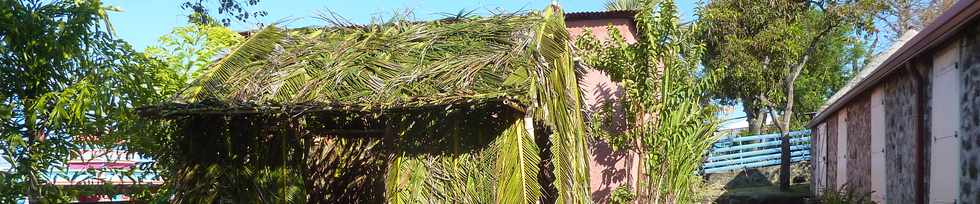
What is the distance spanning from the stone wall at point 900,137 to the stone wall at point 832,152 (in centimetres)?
581

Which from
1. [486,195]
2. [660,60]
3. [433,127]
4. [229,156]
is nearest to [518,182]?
[486,195]

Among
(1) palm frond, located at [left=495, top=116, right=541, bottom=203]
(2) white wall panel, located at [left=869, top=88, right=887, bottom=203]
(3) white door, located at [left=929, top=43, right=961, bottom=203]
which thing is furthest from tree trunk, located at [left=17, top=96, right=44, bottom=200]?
(2) white wall panel, located at [left=869, top=88, right=887, bottom=203]

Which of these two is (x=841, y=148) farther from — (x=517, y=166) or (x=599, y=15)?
(x=517, y=166)

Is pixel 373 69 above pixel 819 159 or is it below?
below

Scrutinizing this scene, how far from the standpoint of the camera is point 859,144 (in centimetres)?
1438

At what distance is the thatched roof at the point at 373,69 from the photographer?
532 cm

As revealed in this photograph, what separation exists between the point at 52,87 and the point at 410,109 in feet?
7.42

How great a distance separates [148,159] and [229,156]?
63cm

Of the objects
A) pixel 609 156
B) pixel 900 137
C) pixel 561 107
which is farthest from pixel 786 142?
pixel 561 107

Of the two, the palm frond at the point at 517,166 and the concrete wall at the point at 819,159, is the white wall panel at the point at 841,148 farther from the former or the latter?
the palm frond at the point at 517,166

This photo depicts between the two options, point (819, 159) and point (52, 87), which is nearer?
point (52, 87)

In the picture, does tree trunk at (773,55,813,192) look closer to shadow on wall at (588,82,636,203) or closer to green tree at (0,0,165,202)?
shadow on wall at (588,82,636,203)

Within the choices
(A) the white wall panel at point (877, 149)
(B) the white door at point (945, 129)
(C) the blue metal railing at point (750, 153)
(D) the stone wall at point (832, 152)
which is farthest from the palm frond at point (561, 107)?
(C) the blue metal railing at point (750, 153)

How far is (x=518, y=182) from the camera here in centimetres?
553
